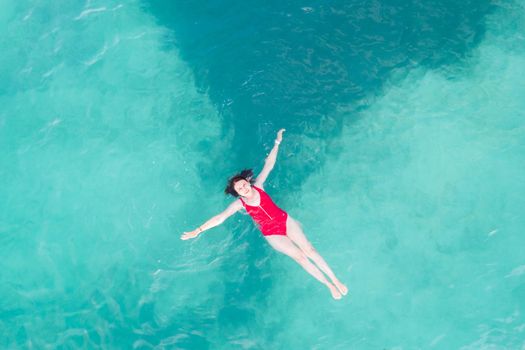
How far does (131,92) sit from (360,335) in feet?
20.4

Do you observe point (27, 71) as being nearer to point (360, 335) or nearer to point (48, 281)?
point (48, 281)

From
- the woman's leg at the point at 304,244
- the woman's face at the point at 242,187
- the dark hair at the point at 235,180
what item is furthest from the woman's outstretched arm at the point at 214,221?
the woman's leg at the point at 304,244

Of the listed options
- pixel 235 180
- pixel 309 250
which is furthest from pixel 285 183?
pixel 235 180

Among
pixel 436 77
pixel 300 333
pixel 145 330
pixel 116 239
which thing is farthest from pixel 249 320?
pixel 436 77

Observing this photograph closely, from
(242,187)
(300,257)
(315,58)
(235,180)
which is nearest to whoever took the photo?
(242,187)

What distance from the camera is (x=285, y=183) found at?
859 cm

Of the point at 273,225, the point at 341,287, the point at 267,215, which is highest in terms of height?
Answer: the point at 267,215

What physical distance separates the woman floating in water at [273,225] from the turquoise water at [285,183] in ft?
2.83

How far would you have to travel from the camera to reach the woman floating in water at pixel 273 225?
7.38 m

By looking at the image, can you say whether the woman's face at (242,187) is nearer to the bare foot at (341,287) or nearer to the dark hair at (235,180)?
the dark hair at (235,180)

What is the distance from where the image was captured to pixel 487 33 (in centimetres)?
888

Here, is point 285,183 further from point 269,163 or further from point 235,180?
point 235,180

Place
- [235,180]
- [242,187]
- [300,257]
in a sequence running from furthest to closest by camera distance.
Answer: [300,257]
[235,180]
[242,187]

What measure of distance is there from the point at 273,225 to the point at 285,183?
1.29 meters
